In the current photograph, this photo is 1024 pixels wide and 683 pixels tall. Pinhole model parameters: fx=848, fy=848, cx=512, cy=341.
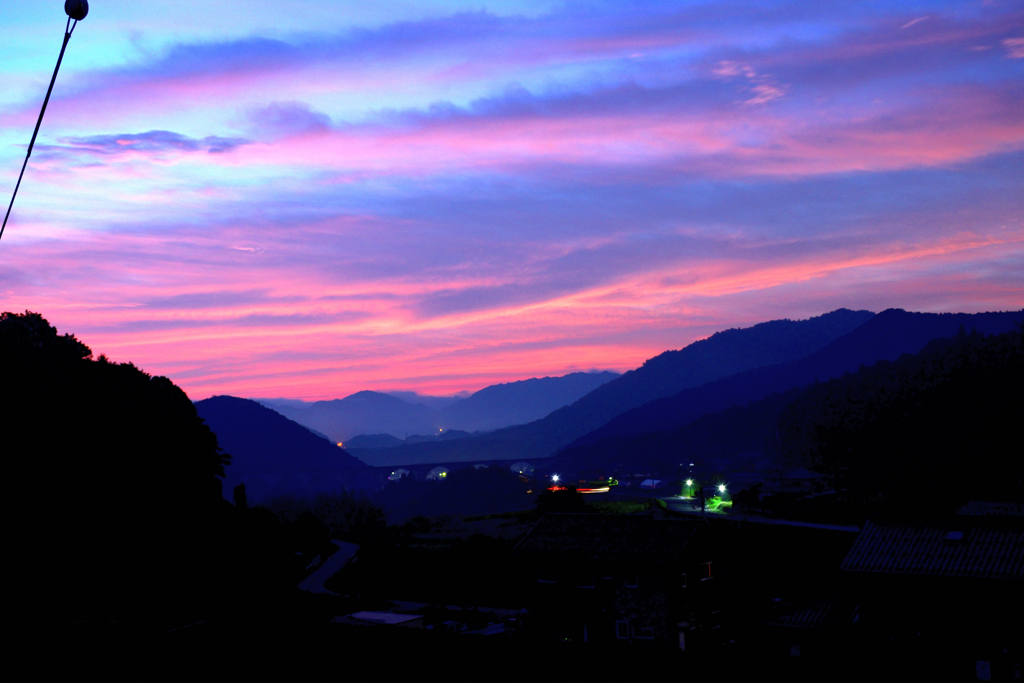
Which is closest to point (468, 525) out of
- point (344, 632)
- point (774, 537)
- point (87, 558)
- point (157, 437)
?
point (774, 537)

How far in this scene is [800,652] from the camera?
53.3m

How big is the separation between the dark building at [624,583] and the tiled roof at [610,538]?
0.24 feet

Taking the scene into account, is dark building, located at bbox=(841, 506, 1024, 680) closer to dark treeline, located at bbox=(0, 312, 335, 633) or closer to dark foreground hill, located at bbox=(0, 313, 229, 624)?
dark treeline, located at bbox=(0, 312, 335, 633)

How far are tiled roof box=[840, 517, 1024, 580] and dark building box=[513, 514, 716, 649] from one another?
13.1m

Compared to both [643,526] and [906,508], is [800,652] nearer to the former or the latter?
[643,526]

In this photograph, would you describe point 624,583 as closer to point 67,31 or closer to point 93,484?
point 93,484

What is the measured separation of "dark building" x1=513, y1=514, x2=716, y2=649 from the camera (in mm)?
59719

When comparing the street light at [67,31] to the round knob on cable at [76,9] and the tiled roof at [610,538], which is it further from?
the tiled roof at [610,538]

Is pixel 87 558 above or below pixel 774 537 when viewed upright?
above

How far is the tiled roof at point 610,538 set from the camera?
200ft

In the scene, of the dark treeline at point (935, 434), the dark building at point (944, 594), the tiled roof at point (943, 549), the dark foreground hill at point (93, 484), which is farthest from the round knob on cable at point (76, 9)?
the dark treeline at point (935, 434)

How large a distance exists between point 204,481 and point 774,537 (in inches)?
2333

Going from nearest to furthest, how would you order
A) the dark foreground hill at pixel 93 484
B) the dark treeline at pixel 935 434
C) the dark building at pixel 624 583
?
the dark foreground hill at pixel 93 484 → the dark building at pixel 624 583 → the dark treeline at pixel 935 434

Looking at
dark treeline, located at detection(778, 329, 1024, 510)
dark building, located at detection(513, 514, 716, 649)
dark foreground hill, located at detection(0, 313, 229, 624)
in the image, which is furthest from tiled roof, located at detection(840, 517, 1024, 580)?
dark treeline, located at detection(778, 329, 1024, 510)
